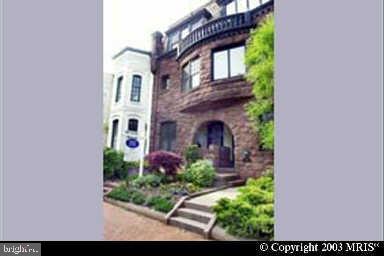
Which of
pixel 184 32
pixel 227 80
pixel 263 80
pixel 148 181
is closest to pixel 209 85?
pixel 227 80

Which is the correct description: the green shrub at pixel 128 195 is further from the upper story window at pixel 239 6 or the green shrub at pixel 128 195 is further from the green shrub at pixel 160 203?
the upper story window at pixel 239 6

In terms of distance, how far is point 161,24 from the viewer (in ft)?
11.6

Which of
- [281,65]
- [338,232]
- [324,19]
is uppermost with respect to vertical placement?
[324,19]

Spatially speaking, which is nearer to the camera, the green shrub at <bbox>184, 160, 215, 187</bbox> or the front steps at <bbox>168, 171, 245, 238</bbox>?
the front steps at <bbox>168, 171, 245, 238</bbox>

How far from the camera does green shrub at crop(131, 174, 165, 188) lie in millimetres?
3475

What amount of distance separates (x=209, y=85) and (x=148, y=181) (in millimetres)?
1260

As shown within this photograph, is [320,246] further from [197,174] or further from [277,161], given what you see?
[197,174]

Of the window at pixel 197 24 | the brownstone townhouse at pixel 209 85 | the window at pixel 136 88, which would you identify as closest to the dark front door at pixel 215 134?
the brownstone townhouse at pixel 209 85

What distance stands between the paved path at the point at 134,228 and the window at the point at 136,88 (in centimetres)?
120

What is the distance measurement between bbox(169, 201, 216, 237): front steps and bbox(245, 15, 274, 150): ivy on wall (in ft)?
2.71

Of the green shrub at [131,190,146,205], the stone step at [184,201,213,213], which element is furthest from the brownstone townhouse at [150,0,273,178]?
the green shrub at [131,190,146,205]

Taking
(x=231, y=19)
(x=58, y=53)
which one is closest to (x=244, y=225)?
(x=231, y=19)

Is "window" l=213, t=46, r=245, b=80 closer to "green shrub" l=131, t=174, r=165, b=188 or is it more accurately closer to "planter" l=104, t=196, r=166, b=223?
Answer: "green shrub" l=131, t=174, r=165, b=188

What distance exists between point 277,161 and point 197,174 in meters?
0.84
